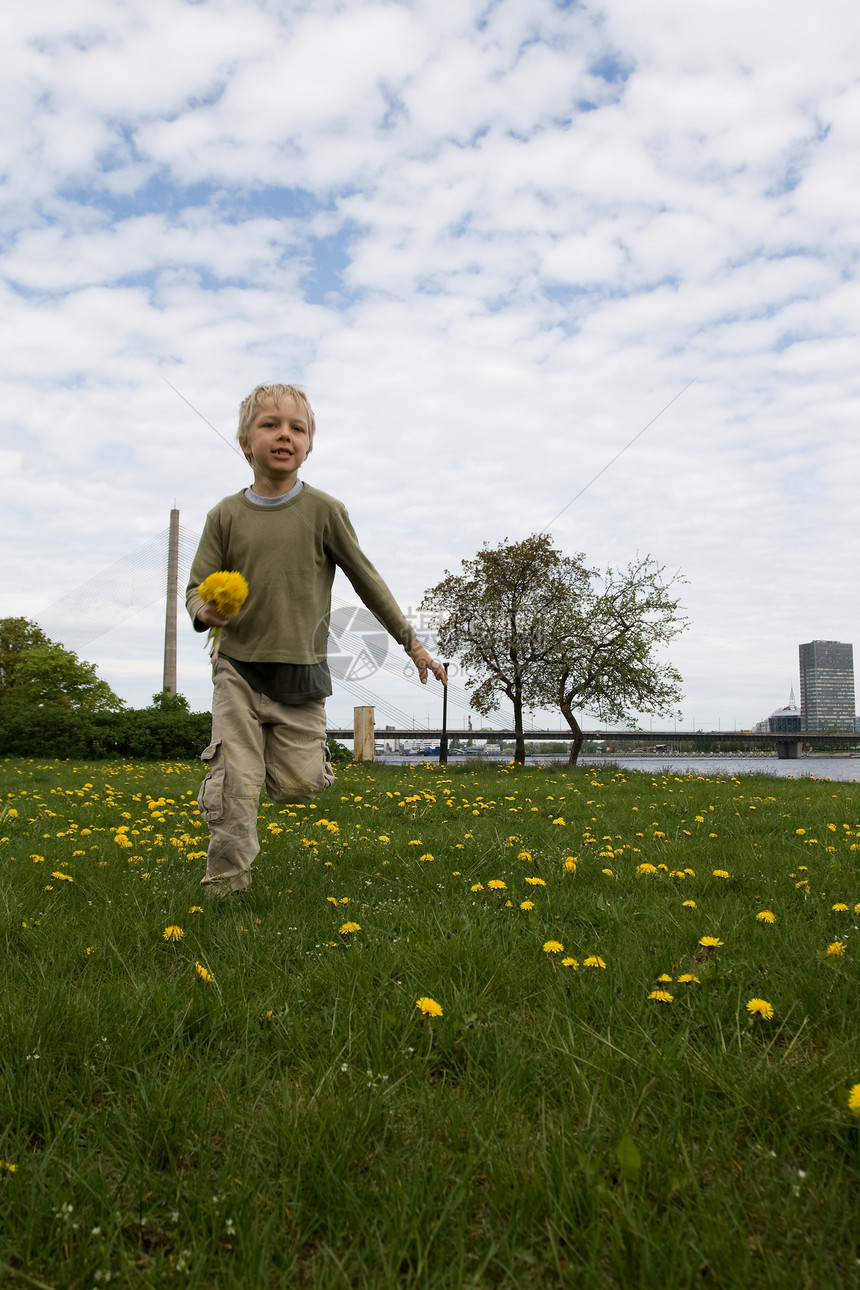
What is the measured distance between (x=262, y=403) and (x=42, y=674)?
44.8 metres

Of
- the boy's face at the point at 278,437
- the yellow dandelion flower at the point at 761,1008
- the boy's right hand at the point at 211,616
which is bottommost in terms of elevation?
the yellow dandelion flower at the point at 761,1008

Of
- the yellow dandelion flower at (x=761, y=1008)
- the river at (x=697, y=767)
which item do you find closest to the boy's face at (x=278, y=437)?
the yellow dandelion flower at (x=761, y=1008)

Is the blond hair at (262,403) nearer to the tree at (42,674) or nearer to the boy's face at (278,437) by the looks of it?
the boy's face at (278,437)

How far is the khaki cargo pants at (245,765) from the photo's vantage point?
3674 millimetres

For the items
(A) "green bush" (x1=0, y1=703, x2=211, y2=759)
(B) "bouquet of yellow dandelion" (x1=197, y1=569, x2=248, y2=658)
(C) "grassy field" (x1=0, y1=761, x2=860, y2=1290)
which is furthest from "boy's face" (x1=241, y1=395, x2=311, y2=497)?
(A) "green bush" (x1=0, y1=703, x2=211, y2=759)

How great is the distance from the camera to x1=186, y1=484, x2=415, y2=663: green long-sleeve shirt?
389 cm

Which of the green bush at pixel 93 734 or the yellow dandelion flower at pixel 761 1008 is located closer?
the yellow dandelion flower at pixel 761 1008

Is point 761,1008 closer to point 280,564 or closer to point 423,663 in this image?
point 423,663

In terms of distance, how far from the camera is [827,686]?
2859 inches

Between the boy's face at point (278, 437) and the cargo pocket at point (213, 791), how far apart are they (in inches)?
56.8

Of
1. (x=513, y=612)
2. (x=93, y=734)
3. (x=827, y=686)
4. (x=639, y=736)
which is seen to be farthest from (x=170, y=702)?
(x=827, y=686)

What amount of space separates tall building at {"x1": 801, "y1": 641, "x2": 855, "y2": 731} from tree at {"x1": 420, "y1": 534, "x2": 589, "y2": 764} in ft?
163

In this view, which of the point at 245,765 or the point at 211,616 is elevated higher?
the point at 211,616

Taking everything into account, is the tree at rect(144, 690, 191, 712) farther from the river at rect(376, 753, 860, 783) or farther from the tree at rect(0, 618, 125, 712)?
the tree at rect(0, 618, 125, 712)
